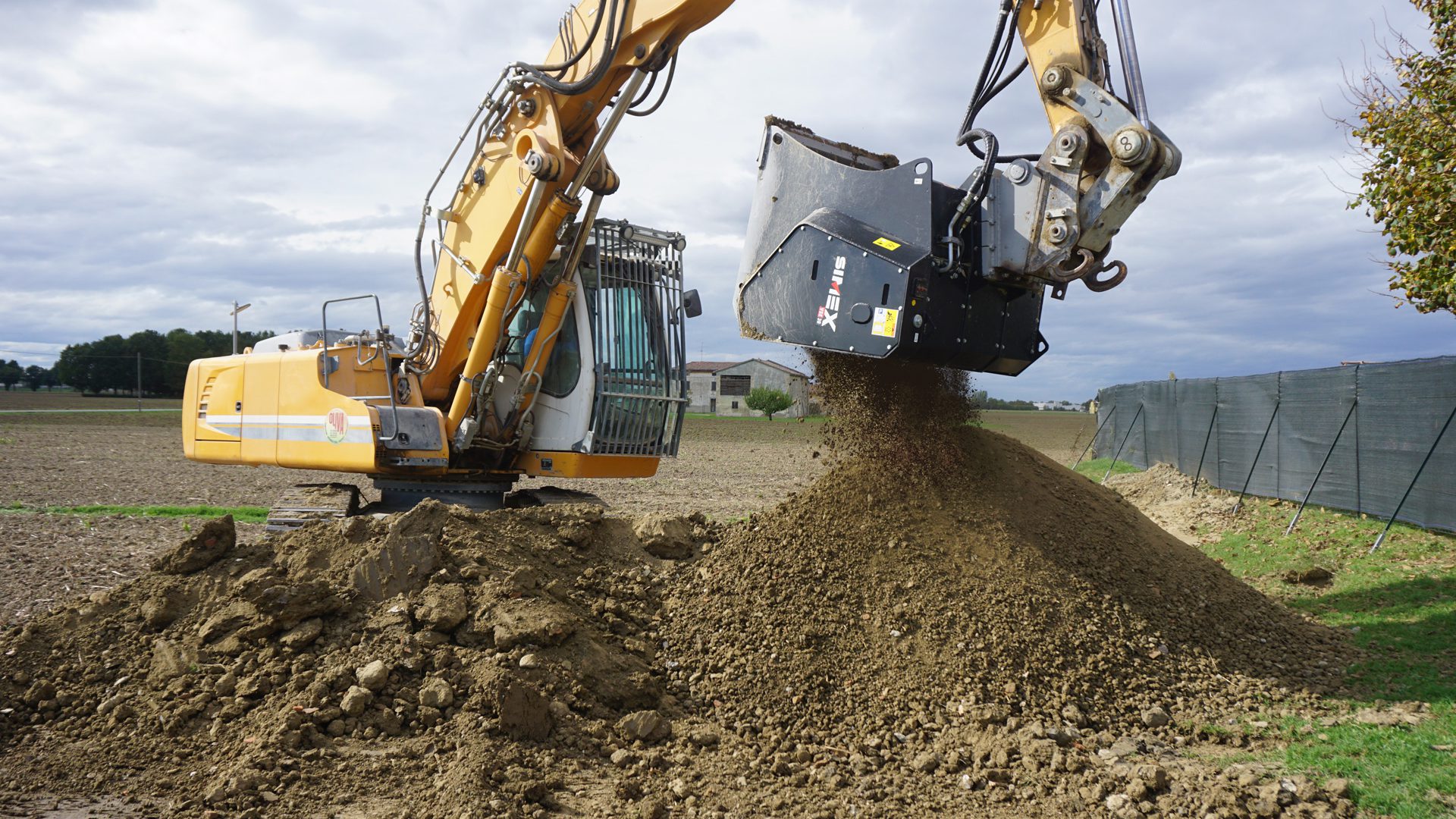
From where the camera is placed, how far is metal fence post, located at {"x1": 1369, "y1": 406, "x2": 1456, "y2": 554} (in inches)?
372

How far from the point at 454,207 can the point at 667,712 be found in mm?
4778

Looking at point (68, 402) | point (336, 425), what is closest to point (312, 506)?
point (336, 425)

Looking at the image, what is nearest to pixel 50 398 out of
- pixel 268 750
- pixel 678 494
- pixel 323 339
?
pixel 678 494

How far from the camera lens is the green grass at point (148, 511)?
11609mm

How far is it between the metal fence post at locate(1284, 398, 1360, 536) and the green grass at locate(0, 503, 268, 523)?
1202 cm

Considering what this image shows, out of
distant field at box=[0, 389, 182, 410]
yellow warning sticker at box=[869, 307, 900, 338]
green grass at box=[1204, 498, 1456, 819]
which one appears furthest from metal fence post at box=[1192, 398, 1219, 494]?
distant field at box=[0, 389, 182, 410]

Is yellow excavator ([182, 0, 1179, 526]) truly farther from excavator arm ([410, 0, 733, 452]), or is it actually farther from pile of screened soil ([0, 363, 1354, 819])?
pile of screened soil ([0, 363, 1354, 819])

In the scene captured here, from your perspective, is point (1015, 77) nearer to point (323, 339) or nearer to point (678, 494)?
point (323, 339)

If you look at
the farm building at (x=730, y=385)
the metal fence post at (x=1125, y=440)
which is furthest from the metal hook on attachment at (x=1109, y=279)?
the farm building at (x=730, y=385)

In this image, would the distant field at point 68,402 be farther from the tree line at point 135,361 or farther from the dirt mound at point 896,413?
the dirt mound at point 896,413

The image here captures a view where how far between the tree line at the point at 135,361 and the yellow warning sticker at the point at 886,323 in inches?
2178

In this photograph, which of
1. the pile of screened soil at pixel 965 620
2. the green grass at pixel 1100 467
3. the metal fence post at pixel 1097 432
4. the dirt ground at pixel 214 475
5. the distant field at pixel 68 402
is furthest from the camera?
the distant field at pixel 68 402

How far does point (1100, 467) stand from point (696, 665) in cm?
1800

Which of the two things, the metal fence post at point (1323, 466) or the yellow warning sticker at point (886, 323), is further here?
the metal fence post at point (1323, 466)
